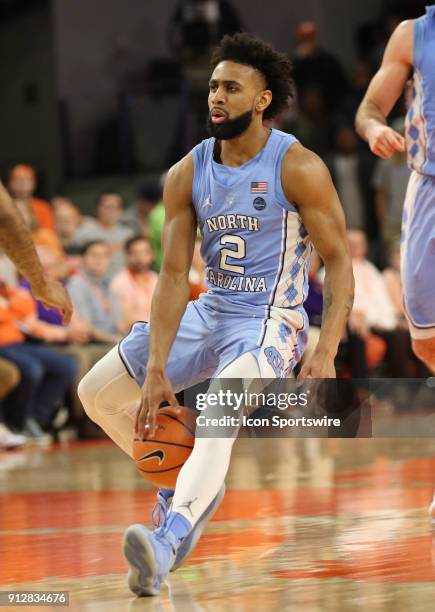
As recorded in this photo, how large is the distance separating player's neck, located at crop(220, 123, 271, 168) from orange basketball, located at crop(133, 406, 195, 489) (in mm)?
953

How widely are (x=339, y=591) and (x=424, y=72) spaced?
227 cm

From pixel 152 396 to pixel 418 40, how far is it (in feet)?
6.17

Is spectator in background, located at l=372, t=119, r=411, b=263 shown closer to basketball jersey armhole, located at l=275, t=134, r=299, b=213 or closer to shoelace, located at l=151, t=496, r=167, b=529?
basketball jersey armhole, located at l=275, t=134, r=299, b=213

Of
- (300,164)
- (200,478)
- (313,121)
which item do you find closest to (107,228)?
(313,121)

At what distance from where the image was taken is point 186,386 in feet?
16.3

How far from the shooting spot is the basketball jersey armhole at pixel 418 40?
5297mm

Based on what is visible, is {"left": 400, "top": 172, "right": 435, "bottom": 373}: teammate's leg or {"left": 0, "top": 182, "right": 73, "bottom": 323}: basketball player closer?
{"left": 0, "top": 182, "right": 73, "bottom": 323}: basketball player

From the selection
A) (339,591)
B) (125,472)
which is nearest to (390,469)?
(125,472)

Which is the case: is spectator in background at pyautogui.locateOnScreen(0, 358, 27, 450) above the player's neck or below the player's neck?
below

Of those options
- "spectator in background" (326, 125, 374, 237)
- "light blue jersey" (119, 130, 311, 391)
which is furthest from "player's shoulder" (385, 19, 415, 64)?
"spectator in background" (326, 125, 374, 237)

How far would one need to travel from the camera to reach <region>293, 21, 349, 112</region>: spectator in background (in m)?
14.4

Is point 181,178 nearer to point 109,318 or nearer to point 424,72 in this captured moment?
point 424,72

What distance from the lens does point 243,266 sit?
4.80m

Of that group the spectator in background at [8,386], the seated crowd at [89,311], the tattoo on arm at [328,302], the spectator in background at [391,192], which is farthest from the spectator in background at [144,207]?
the tattoo on arm at [328,302]
